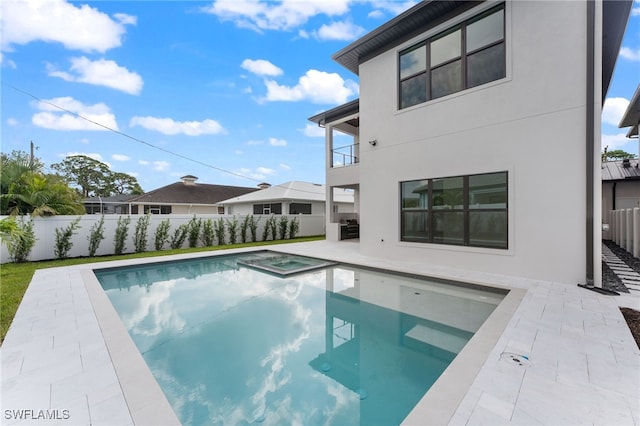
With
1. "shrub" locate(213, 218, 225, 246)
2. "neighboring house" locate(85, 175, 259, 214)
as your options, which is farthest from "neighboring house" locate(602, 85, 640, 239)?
"neighboring house" locate(85, 175, 259, 214)

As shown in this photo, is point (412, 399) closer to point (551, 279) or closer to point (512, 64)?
point (551, 279)

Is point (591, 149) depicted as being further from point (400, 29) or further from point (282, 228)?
point (282, 228)

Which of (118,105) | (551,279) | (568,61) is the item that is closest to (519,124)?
(568,61)

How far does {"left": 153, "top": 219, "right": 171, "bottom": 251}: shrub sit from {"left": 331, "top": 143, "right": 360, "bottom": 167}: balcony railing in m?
8.58

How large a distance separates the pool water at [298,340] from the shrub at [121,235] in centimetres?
432

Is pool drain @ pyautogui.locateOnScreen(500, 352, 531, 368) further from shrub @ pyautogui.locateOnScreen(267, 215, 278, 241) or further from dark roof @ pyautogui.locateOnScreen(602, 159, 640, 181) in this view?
dark roof @ pyautogui.locateOnScreen(602, 159, 640, 181)

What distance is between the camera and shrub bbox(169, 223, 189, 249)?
12.8 m

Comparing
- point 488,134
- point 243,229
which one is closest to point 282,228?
point 243,229

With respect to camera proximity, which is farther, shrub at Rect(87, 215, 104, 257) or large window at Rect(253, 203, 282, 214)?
large window at Rect(253, 203, 282, 214)

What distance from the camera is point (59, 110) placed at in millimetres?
11688

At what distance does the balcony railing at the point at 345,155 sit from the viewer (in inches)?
582

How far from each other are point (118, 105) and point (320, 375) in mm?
19799

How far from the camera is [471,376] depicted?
8.91 feet

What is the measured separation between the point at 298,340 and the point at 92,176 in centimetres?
4073
